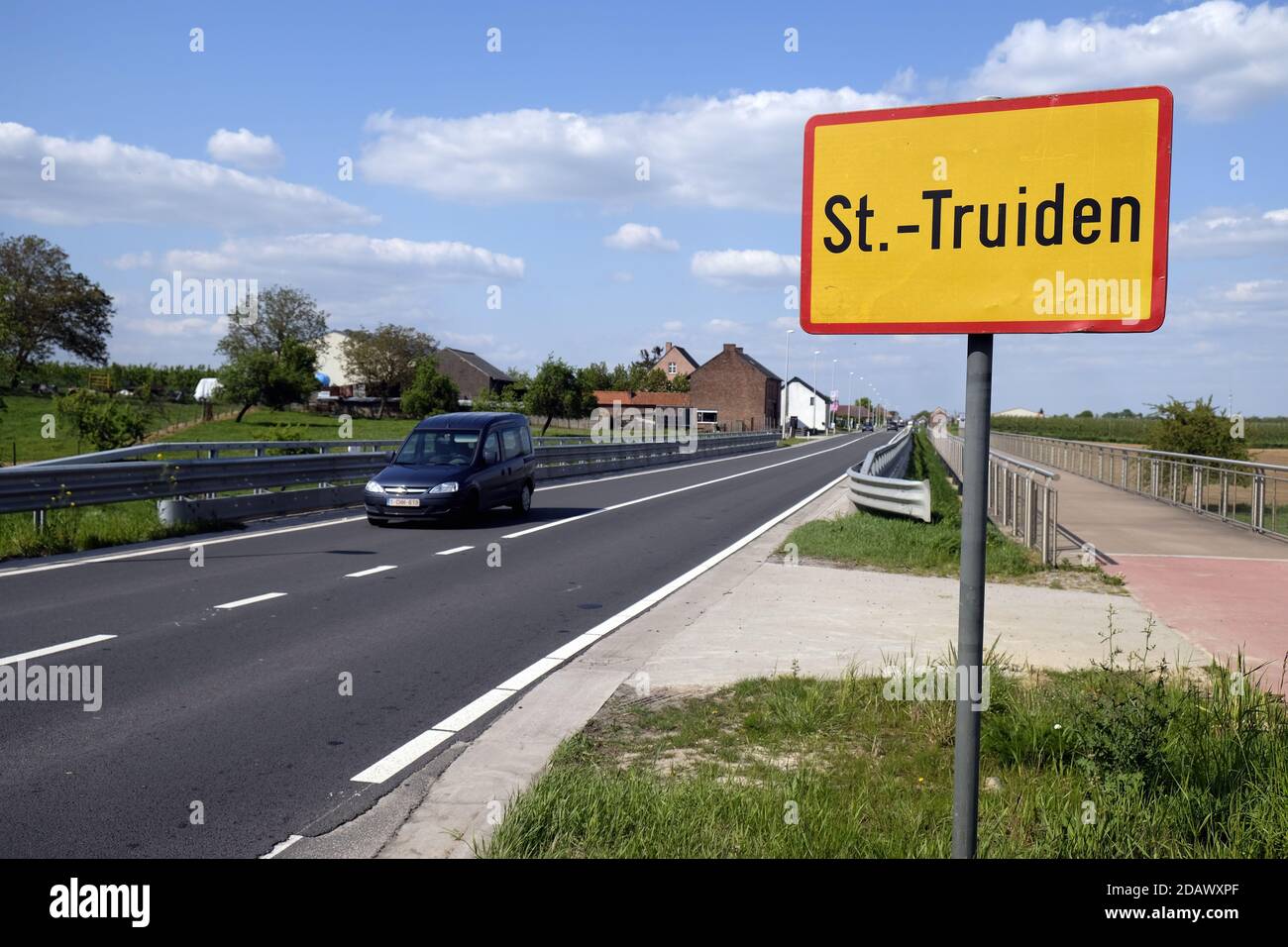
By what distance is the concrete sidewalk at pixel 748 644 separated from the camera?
4.72 meters

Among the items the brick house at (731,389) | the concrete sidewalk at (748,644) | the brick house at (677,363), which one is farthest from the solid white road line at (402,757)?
the brick house at (677,363)

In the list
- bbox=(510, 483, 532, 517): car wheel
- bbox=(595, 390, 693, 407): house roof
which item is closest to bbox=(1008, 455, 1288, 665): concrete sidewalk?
bbox=(510, 483, 532, 517): car wheel

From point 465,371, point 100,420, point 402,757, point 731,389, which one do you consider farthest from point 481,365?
point 402,757

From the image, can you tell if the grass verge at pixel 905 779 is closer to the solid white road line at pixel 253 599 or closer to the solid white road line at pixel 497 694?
the solid white road line at pixel 497 694

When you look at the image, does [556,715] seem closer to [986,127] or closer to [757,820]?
[757,820]

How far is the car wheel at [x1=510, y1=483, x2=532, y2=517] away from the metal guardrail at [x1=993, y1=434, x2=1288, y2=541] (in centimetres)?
1184

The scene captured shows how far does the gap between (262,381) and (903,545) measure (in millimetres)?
70527

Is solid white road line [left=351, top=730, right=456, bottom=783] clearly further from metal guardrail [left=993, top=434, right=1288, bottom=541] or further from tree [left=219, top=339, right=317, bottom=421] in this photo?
tree [left=219, top=339, right=317, bottom=421]

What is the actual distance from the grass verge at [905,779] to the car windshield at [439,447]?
39.2 feet

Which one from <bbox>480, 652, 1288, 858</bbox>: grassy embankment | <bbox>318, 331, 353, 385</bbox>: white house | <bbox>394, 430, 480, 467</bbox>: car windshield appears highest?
<bbox>318, 331, 353, 385</bbox>: white house

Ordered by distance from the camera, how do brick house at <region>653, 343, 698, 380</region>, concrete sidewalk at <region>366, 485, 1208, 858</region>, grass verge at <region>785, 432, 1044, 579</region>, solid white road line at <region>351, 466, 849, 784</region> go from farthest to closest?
brick house at <region>653, 343, 698, 380</region>, grass verge at <region>785, 432, 1044, 579</region>, solid white road line at <region>351, 466, 849, 784</region>, concrete sidewalk at <region>366, 485, 1208, 858</region>

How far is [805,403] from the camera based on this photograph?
16388 centimetres

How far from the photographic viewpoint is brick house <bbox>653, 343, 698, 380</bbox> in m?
156

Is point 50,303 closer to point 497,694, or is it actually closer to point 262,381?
point 262,381
